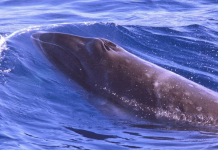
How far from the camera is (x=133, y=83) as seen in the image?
277 inches

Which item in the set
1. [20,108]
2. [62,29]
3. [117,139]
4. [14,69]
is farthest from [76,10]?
[117,139]

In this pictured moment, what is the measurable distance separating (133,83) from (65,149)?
188 centimetres

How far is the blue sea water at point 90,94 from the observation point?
20.8 ft

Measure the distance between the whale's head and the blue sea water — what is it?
291 mm

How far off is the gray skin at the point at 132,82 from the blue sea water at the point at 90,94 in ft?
0.73

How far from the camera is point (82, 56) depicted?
24.7 ft

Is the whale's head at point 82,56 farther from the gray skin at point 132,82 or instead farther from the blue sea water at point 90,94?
the blue sea water at point 90,94

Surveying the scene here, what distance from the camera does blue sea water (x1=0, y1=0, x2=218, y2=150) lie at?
635 cm

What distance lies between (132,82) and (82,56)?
122 cm

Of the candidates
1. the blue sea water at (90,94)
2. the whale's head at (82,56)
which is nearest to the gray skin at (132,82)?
the whale's head at (82,56)

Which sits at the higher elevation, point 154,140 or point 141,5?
point 141,5

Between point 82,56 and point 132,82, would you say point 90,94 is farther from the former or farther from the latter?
point 132,82

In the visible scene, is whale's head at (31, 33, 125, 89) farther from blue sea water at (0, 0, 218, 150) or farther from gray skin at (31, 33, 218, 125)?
blue sea water at (0, 0, 218, 150)

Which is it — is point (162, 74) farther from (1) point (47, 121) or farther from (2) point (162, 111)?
(1) point (47, 121)
